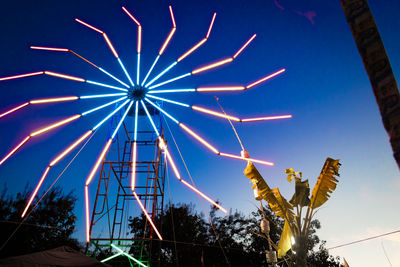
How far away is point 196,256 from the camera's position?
26938 mm

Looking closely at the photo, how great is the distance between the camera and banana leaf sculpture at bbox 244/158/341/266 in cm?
690

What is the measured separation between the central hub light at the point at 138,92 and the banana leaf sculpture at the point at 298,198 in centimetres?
504

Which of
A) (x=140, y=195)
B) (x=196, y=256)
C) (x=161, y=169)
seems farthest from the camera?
(x=196, y=256)

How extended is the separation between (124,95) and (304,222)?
315 inches

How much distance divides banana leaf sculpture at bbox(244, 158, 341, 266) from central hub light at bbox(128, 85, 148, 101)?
5044 millimetres

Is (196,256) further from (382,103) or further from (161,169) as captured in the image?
(382,103)

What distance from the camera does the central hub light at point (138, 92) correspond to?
9.34 meters

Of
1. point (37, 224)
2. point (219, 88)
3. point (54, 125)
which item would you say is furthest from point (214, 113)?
point (37, 224)

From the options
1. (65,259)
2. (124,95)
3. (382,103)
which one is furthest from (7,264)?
(382,103)

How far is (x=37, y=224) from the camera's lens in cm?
2048

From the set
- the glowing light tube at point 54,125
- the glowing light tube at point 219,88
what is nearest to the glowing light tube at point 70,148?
the glowing light tube at point 54,125

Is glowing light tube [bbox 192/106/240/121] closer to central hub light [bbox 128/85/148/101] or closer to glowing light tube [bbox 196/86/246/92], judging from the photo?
glowing light tube [bbox 196/86/246/92]

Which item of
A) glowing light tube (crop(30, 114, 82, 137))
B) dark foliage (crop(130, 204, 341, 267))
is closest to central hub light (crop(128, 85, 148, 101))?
glowing light tube (crop(30, 114, 82, 137))

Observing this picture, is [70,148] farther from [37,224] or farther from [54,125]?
[37,224]
